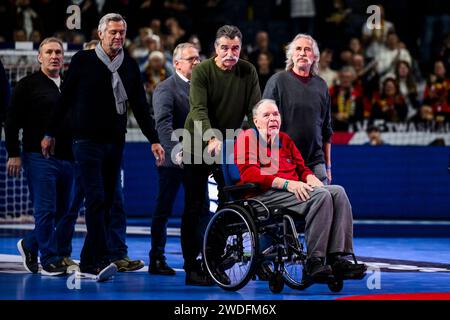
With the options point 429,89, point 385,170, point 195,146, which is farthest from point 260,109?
point 429,89

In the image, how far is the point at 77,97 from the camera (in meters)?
7.98

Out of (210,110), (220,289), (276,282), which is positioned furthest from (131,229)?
(276,282)

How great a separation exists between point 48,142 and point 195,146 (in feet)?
3.57

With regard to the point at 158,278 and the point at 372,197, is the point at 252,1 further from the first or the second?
the point at 158,278

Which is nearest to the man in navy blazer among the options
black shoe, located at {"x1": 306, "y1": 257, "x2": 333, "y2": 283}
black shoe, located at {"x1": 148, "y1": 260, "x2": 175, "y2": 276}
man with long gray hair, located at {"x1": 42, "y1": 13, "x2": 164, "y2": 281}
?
black shoe, located at {"x1": 148, "y1": 260, "x2": 175, "y2": 276}

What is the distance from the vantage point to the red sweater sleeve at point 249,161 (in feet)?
24.5

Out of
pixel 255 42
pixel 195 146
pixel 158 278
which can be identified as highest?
pixel 255 42

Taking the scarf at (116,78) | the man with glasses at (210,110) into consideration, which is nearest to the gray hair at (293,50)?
the man with glasses at (210,110)

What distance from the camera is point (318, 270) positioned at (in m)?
7.08

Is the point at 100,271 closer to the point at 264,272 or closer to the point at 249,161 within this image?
the point at 264,272

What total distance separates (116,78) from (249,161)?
1228 mm
